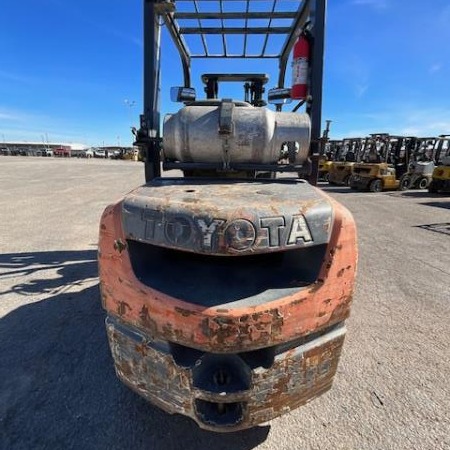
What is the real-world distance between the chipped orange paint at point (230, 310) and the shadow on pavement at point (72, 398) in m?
0.84

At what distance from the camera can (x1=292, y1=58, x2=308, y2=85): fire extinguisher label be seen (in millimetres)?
2990

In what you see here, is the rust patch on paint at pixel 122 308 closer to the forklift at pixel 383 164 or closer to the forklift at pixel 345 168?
the forklift at pixel 383 164

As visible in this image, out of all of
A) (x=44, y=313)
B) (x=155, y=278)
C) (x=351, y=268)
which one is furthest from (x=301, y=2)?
(x=44, y=313)

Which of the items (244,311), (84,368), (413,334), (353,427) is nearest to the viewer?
(244,311)

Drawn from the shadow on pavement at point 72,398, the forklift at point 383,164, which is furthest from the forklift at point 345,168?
the shadow on pavement at point 72,398

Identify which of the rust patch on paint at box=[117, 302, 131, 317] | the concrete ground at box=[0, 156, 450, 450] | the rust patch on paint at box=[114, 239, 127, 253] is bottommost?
the concrete ground at box=[0, 156, 450, 450]

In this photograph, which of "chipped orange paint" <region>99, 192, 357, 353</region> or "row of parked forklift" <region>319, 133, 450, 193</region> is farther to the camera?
"row of parked forklift" <region>319, 133, 450, 193</region>

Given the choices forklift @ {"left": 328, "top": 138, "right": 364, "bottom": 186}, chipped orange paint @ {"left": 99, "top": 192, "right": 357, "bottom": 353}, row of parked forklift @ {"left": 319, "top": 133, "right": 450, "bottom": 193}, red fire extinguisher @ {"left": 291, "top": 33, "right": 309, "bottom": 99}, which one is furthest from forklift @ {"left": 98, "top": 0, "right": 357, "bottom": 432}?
forklift @ {"left": 328, "top": 138, "right": 364, "bottom": 186}

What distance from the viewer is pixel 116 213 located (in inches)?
66.2

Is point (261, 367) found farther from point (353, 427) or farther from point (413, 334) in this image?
point (413, 334)

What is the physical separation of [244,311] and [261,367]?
0.95 feet

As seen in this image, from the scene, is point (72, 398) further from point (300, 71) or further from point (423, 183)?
point (423, 183)

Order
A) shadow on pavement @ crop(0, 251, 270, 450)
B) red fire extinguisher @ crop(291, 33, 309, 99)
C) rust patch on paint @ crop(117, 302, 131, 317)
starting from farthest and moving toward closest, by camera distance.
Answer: red fire extinguisher @ crop(291, 33, 309, 99)
shadow on pavement @ crop(0, 251, 270, 450)
rust patch on paint @ crop(117, 302, 131, 317)

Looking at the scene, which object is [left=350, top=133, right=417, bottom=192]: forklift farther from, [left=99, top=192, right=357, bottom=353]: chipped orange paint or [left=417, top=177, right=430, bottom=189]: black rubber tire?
[left=99, top=192, right=357, bottom=353]: chipped orange paint
